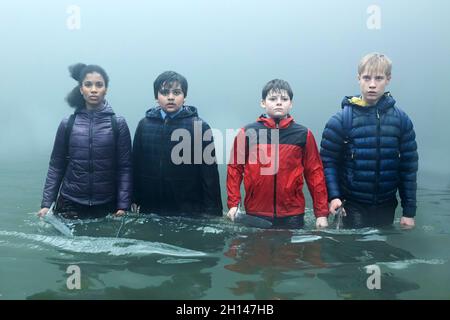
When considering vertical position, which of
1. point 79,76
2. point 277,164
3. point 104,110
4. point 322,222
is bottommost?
point 322,222

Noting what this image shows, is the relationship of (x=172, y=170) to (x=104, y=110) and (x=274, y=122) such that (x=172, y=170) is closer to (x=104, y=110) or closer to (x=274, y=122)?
(x=104, y=110)

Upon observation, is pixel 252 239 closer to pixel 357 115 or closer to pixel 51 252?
pixel 357 115

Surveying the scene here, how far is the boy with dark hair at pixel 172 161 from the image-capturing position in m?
5.11

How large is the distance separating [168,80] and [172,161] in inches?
36.6

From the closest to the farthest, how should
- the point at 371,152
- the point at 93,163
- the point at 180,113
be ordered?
the point at 371,152 < the point at 93,163 < the point at 180,113

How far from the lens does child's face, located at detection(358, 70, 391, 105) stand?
4.72 m

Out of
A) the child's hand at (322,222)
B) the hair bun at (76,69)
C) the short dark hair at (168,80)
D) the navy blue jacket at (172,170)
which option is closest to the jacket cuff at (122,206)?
the navy blue jacket at (172,170)

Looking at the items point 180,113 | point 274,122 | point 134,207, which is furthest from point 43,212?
point 274,122

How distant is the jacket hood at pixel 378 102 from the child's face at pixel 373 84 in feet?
0.24

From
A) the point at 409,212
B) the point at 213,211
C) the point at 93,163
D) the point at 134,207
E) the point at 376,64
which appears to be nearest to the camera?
the point at 376,64

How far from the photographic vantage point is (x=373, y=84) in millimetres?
4738

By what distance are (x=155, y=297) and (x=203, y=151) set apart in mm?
1955

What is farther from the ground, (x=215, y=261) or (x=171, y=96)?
(x=171, y=96)

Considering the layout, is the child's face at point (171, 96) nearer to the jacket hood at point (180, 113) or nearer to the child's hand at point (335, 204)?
the jacket hood at point (180, 113)
